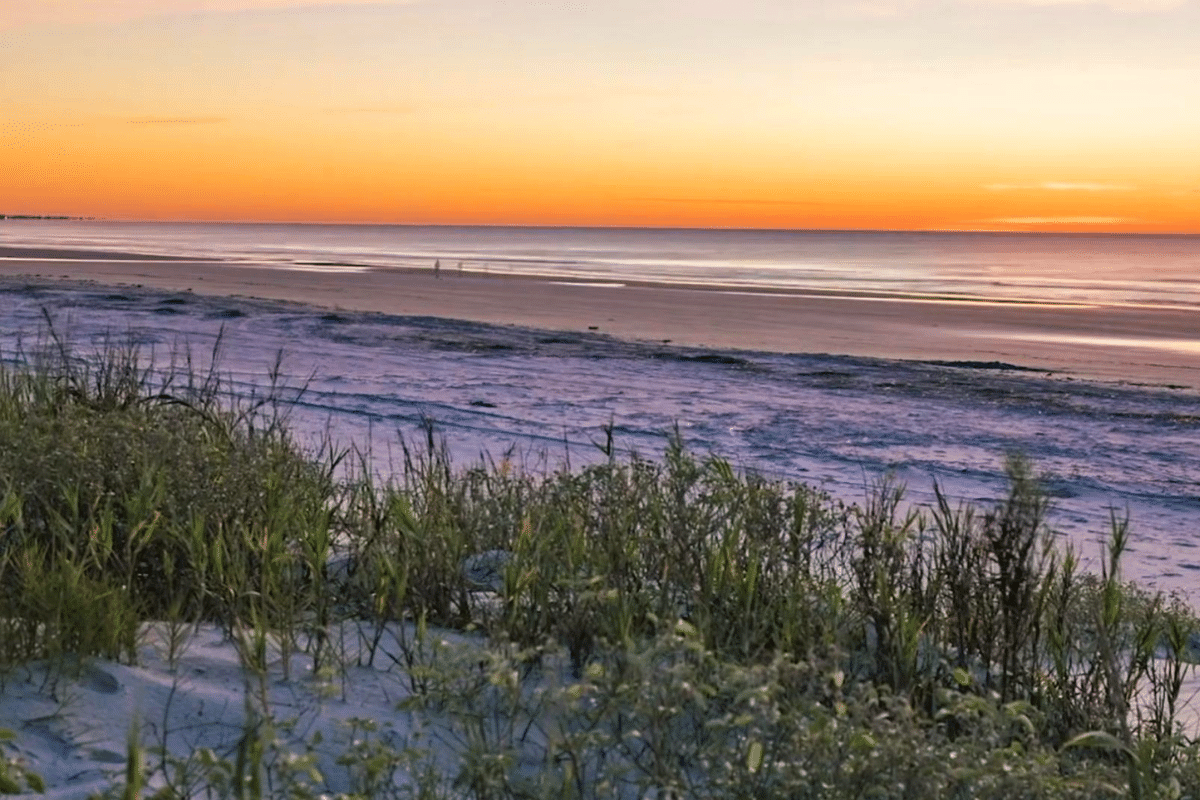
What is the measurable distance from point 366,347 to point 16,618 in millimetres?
14708

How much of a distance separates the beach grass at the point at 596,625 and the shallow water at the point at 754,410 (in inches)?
47.2

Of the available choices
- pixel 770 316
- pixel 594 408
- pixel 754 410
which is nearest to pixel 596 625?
pixel 594 408

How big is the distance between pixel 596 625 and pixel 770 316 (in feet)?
81.1

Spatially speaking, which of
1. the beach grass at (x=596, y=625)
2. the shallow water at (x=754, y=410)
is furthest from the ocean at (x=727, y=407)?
the beach grass at (x=596, y=625)

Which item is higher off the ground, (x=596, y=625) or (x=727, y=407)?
(x=596, y=625)

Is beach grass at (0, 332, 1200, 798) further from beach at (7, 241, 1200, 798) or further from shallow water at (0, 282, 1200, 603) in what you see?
shallow water at (0, 282, 1200, 603)

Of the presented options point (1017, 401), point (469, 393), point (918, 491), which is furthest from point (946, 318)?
point (918, 491)

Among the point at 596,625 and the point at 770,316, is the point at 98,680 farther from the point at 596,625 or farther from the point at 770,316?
the point at 770,316

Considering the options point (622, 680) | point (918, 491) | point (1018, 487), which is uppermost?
point (1018, 487)

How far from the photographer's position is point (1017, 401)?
1452 centimetres

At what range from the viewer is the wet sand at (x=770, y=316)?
20.7 metres

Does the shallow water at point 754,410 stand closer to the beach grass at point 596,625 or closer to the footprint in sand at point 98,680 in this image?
the beach grass at point 596,625

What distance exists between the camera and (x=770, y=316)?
28219 millimetres

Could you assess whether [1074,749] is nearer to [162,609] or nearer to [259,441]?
[162,609]
